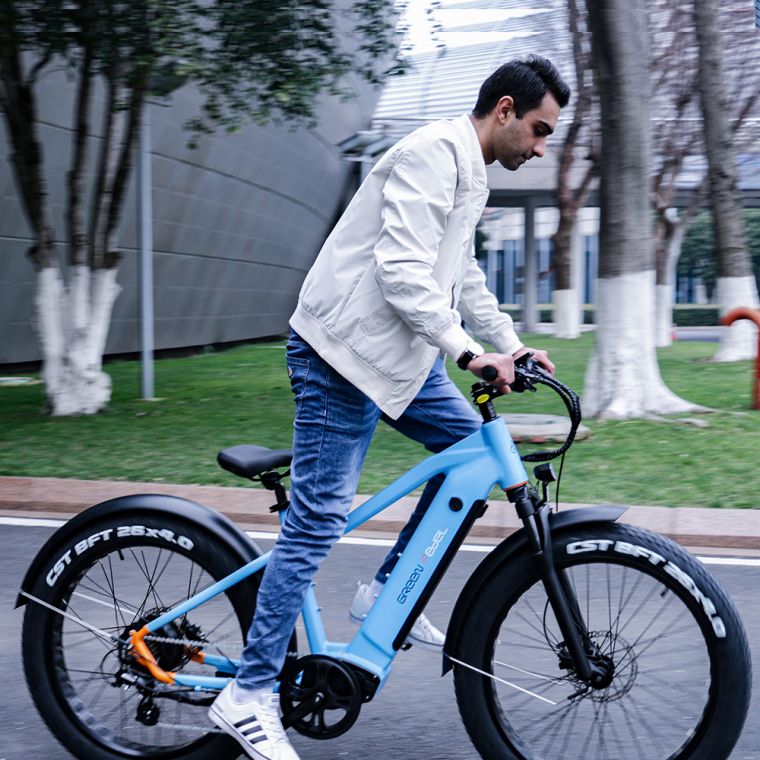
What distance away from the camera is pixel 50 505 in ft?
23.0

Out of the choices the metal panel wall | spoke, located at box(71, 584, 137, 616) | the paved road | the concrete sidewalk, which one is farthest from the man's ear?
the metal panel wall

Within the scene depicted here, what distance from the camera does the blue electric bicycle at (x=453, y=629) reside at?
2.85 m

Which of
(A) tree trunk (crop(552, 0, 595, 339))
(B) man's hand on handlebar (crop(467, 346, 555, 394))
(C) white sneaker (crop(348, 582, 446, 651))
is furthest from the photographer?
(A) tree trunk (crop(552, 0, 595, 339))

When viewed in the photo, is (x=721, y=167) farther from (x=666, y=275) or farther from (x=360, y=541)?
(x=666, y=275)

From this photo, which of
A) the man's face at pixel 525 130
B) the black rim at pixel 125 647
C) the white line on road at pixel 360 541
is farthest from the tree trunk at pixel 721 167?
the black rim at pixel 125 647

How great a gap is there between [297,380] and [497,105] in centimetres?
86

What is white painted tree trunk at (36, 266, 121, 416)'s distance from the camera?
38.4ft

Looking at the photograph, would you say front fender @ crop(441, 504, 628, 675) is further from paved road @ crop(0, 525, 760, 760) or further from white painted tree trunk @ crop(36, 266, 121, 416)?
white painted tree trunk @ crop(36, 266, 121, 416)

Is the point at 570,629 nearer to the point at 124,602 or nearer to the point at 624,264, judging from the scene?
the point at 124,602

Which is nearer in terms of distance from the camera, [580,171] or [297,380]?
[297,380]

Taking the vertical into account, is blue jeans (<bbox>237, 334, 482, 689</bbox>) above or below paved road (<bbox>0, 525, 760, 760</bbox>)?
above

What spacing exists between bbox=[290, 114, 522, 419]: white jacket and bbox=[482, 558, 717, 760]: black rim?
2.09 feet

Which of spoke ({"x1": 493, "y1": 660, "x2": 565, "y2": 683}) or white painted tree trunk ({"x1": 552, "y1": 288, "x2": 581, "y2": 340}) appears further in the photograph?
white painted tree trunk ({"x1": 552, "y1": 288, "x2": 581, "y2": 340})

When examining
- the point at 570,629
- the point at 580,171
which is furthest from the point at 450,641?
the point at 580,171
